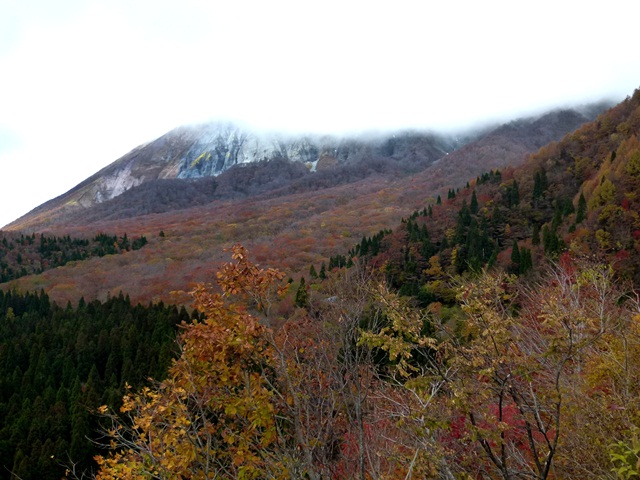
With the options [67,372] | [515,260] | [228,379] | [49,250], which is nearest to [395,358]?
[228,379]

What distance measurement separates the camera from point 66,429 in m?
30.4

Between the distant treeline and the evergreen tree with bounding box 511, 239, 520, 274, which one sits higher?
the distant treeline

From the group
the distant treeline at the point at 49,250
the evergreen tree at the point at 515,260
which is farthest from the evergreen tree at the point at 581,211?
the distant treeline at the point at 49,250

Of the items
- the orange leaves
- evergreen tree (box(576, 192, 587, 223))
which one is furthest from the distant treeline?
the orange leaves

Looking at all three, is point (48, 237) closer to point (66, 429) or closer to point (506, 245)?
point (66, 429)

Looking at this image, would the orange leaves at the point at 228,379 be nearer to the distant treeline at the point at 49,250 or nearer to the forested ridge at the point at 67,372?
the forested ridge at the point at 67,372

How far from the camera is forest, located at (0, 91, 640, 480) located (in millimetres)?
4062

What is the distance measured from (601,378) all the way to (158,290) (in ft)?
247

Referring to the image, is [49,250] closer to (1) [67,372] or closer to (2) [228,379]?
(1) [67,372]

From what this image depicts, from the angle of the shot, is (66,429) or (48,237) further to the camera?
(48,237)

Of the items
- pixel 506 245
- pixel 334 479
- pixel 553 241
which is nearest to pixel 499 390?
pixel 334 479

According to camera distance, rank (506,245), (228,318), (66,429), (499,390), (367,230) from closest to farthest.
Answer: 1. (499,390)
2. (228,318)
3. (66,429)
4. (506,245)
5. (367,230)

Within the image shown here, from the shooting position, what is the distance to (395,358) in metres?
3.97

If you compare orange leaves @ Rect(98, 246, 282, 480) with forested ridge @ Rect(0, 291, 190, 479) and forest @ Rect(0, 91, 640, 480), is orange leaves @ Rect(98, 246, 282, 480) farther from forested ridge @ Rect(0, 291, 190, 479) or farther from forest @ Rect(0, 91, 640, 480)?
forested ridge @ Rect(0, 291, 190, 479)
